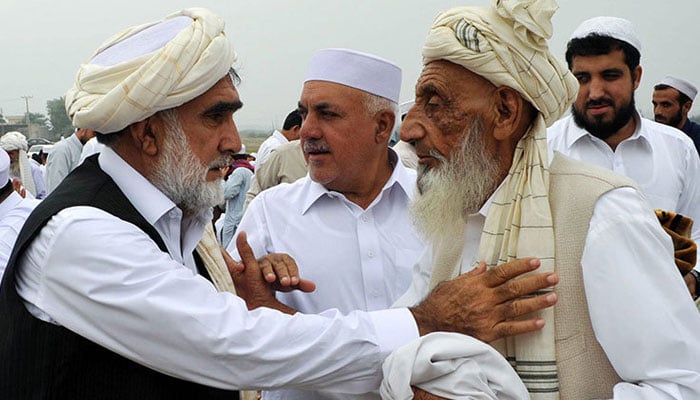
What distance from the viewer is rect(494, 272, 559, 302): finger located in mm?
1771

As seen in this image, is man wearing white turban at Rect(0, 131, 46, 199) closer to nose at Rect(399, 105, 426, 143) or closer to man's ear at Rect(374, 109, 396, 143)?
man's ear at Rect(374, 109, 396, 143)

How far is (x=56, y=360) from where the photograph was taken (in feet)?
6.31

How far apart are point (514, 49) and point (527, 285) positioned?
0.67 metres

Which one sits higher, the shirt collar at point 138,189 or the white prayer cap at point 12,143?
the shirt collar at point 138,189

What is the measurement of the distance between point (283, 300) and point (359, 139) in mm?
786

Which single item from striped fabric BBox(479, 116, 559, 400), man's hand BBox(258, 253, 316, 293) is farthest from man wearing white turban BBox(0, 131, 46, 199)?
striped fabric BBox(479, 116, 559, 400)

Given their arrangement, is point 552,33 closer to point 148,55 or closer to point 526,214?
point 526,214

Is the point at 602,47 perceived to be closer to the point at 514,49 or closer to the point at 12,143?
the point at 514,49

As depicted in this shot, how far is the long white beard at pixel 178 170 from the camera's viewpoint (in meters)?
2.30

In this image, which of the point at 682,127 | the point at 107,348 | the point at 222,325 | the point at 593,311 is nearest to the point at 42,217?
the point at 107,348

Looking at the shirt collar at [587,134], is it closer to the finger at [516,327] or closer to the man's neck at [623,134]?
the man's neck at [623,134]

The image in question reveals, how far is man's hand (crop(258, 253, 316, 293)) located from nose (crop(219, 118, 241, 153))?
52 centimetres

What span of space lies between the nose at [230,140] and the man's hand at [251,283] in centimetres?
51

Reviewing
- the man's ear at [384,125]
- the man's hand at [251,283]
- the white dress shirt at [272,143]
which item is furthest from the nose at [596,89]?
the white dress shirt at [272,143]
